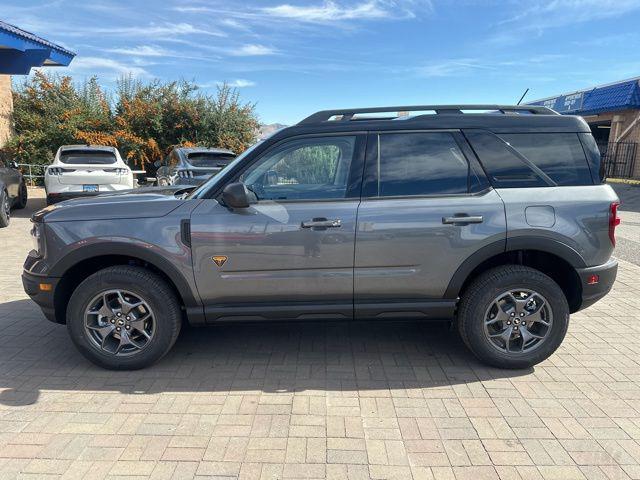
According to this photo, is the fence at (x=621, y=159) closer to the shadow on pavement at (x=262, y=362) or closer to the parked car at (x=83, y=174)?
the parked car at (x=83, y=174)

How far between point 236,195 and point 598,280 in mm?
2811

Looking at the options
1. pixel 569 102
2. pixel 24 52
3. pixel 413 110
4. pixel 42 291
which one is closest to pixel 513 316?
pixel 413 110

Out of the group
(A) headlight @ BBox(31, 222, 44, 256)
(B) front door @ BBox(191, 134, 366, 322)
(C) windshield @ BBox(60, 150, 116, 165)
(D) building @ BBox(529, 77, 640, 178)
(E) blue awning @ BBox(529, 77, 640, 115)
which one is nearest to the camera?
(B) front door @ BBox(191, 134, 366, 322)

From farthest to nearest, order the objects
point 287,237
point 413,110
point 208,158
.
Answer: point 208,158, point 413,110, point 287,237

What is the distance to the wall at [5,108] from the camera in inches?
674

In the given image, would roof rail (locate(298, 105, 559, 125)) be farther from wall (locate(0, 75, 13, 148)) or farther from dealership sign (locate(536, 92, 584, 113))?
dealership sign (locate(536, 92, 584, 113))

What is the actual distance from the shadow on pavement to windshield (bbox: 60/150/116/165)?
686 cm

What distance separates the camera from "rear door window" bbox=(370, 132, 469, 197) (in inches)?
145

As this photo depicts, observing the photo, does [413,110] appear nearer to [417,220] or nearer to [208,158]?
[417,220]

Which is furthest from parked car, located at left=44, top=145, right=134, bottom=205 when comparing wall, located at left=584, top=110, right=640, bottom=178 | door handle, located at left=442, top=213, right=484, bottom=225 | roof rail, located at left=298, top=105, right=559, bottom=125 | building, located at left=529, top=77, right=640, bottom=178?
wall, located at left=584, top=110, right=640, bottom=178

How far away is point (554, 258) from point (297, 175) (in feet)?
6.92

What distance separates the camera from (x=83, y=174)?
1045 cm

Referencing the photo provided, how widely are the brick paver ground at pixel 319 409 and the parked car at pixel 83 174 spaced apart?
6566 millimetres

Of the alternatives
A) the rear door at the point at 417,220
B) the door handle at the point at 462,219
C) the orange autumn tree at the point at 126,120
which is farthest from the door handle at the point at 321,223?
the orange autumn tree at the point at 126,120
